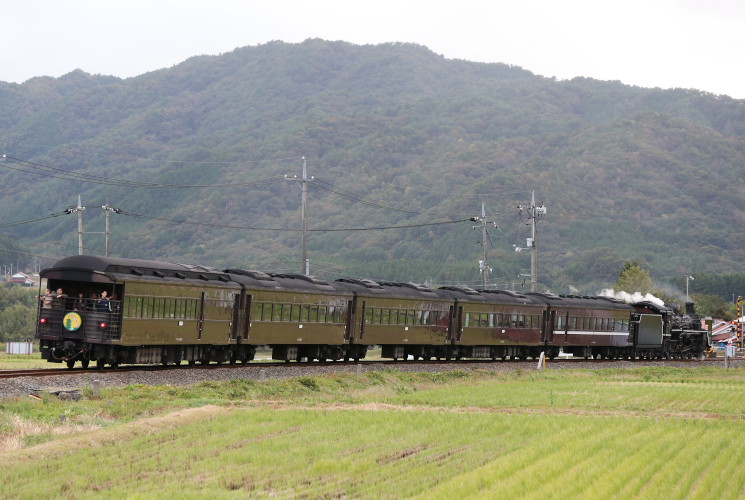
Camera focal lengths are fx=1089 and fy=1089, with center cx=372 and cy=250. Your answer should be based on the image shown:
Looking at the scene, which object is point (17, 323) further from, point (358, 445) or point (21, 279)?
point (358, 445)

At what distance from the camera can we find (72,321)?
120 ft

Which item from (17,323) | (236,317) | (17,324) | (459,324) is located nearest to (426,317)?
(459,324)

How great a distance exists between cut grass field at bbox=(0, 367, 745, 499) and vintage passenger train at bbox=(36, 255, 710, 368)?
196 inches

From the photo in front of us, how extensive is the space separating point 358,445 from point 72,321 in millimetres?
16974

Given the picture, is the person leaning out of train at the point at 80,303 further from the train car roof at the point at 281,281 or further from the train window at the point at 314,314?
the train window at the point at 314,314

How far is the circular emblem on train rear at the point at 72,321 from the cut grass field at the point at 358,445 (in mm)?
5425

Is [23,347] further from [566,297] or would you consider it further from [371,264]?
[371,264]

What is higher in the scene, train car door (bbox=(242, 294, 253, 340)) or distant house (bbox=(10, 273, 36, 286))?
train car door (bbox=(242, 294, 253, 340))

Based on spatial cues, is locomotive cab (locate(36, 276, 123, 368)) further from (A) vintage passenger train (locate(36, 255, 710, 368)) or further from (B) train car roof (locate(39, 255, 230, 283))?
(B) train car roof (locate(39, 255, 230, 283))

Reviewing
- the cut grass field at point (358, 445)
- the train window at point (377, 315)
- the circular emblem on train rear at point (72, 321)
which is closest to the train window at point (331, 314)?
the train window at point (377, 315)

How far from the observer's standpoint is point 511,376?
48094mm

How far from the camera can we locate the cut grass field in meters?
18.2

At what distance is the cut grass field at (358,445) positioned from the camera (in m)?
18.2

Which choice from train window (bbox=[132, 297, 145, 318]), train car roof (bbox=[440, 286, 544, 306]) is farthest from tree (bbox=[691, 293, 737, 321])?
train window (bbox=[132, 297, 145, 318])
